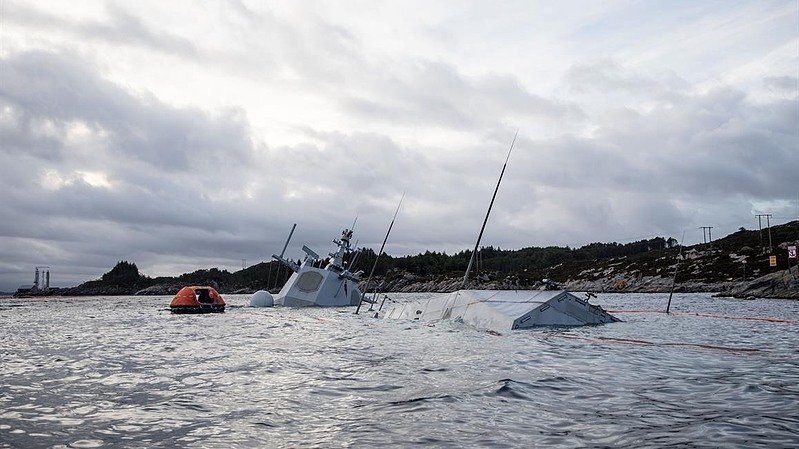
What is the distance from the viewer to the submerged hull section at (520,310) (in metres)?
26.8

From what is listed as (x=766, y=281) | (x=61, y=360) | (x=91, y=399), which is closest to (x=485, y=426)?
(x=91, y=399)

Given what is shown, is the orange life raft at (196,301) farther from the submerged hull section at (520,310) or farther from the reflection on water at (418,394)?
the reflection on water at (418,394)

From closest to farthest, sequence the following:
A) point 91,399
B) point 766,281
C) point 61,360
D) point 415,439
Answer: point 415,439 < point 91,399 < point 61,360 < point 766,281

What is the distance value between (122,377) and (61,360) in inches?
224

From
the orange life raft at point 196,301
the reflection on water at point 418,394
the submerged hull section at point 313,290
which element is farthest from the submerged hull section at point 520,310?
the orange life raft at point 196,301

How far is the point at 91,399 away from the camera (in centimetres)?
1117

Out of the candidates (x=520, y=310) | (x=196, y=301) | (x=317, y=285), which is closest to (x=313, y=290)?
(x=317, y=285)

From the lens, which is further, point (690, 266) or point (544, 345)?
point (690, 266)

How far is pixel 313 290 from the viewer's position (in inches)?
2539

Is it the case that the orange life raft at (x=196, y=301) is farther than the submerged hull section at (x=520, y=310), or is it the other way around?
the orange life raft at (x=196, y=301)

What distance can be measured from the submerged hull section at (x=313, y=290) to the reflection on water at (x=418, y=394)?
42939 mm

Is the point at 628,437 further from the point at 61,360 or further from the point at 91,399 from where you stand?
the point at 61,360

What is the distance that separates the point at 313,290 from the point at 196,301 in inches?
518

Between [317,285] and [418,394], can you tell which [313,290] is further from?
[418,394]
